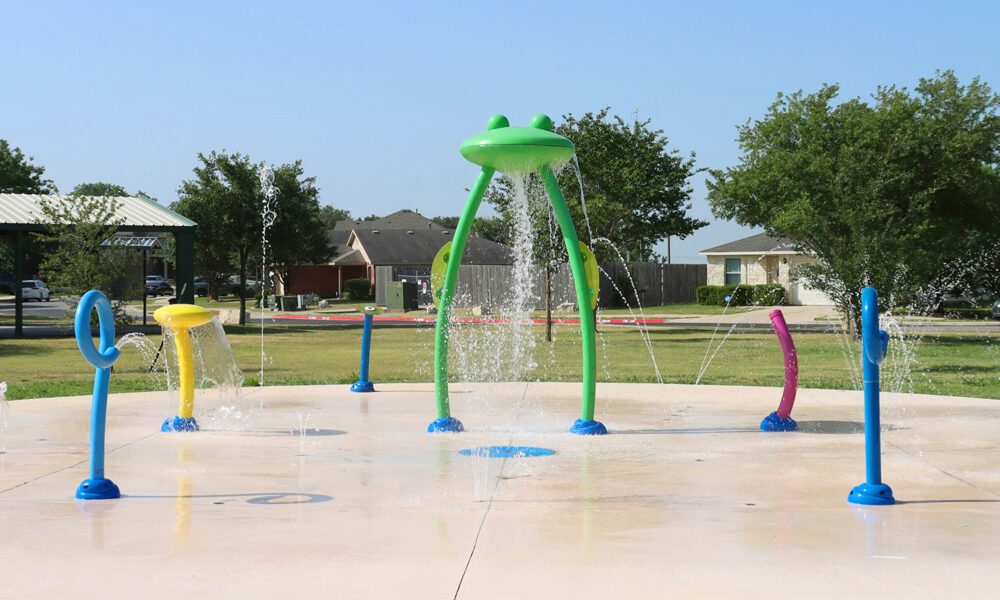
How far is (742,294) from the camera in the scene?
51.0 meters

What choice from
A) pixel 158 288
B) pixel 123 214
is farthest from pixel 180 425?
pixel 158 288

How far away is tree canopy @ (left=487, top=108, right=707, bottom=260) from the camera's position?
29.7 meters

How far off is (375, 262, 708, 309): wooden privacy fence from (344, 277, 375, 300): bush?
1.91 metres

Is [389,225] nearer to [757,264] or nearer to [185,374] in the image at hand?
[757,264]

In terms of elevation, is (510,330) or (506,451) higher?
(510,330)

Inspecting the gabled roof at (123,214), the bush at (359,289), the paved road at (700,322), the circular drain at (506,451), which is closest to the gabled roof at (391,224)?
the bush at (359,289)

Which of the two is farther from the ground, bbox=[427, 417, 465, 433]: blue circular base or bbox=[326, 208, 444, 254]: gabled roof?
bbox=[326, 208, 444, 254]: gabled roof

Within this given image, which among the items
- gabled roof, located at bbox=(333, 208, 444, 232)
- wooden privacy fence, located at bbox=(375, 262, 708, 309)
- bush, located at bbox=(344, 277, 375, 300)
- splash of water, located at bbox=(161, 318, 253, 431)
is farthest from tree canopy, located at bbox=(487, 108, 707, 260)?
gabled roof, located at bbox=(333, 208, 444, 232)

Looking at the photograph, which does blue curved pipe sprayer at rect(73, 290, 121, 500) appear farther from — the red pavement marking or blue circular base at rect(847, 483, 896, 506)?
the red pavement marking

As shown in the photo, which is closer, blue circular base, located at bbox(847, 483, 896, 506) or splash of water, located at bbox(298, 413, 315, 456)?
blue circular base, located at bbox(847, 483, 896, 506)

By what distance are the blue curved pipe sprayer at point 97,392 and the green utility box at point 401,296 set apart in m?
42.2

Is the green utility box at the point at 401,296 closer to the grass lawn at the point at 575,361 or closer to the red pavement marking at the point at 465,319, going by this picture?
the red pavement marking at the point at 465,319

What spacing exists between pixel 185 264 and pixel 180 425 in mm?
20978

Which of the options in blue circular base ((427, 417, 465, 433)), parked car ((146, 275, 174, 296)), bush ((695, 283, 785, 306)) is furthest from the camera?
parked car ((146, 275, 174, 296))
